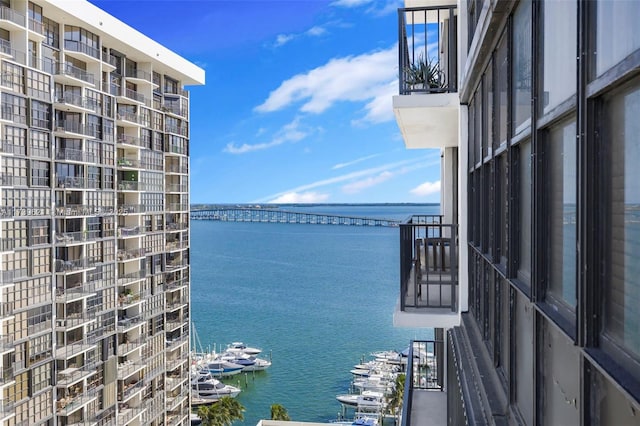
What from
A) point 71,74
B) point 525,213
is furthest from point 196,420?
point 525,213

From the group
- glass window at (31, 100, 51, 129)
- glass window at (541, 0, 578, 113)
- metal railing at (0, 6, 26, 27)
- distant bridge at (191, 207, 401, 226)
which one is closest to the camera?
glass window at (541, 0, 578, 113)

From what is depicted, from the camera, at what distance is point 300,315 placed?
44.9 meters

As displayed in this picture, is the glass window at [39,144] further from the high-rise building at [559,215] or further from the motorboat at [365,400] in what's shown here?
the motorboat at [365,400]

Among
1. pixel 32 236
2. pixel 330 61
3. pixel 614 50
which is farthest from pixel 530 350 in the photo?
pixel 330 61

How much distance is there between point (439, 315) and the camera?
454 cm

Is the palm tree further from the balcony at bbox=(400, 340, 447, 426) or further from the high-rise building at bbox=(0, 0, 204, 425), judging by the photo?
the balcony at bbox=(400, 340, 447, 426)

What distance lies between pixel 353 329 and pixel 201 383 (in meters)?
13.5

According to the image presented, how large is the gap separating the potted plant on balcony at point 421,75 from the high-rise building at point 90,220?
36.3 ft

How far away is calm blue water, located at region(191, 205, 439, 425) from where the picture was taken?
3094cm

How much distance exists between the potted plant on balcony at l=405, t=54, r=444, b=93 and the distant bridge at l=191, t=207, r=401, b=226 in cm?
12686

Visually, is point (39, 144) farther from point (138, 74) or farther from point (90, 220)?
point (138, 74)

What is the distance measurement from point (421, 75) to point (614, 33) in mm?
4334

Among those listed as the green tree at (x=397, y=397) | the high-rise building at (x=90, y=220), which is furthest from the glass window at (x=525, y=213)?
the green tree at (x=397, y=397)

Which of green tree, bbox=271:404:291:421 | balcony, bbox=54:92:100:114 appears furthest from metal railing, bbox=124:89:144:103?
green tree, bbox=271:404:291:421
